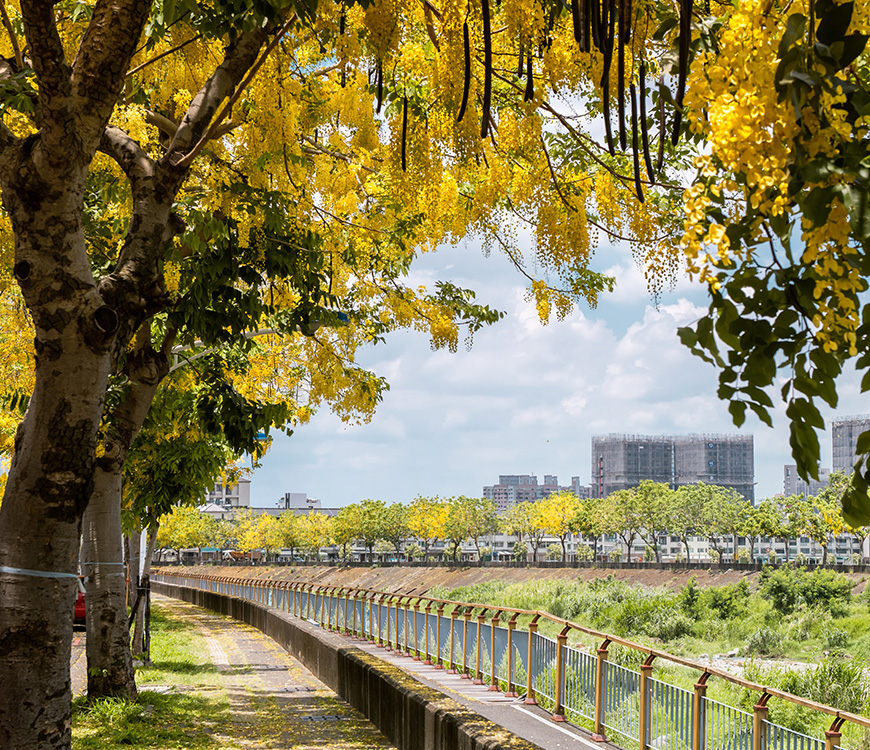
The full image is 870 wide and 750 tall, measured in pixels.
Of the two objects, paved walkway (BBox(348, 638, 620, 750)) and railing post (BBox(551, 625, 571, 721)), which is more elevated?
railing post (BBox(551, 625, 571, 721))

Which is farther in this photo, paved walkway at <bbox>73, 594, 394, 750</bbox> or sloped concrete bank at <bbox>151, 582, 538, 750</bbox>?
paved walkway at <bbox>73, 594, 394, 750</bbox>

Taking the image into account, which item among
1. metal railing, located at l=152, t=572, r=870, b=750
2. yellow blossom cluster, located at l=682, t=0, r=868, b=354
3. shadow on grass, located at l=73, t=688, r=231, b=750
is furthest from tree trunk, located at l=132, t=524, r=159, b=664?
yellow blossom cluster, located at l=682, t=0, r=868, b=354

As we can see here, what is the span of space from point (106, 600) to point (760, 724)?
18.5ft

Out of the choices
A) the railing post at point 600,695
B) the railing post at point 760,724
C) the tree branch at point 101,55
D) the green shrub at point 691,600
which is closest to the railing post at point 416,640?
the railing post at point 600,695

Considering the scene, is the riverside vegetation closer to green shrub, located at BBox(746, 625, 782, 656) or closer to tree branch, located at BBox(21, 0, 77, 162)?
green shrub, located at BBox(746, 625, 782, 656)

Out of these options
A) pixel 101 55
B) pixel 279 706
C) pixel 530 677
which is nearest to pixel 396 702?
pixel 279 706

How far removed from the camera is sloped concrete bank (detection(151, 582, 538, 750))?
20.1 feet

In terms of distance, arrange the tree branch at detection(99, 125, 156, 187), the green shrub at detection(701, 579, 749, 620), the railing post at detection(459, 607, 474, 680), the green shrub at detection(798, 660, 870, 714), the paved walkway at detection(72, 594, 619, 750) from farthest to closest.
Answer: the green shrub at detection(701, 579, 749, 620)
the green shrub at detection(798, 660, 870, 714)
the railing post at detection(459, 607, 474, 680)
the paved walkway at detection(72, 594, 619, 750)
the tree branch at detection(99, 125, 156, 187)

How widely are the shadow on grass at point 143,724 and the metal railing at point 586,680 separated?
11.7 ft

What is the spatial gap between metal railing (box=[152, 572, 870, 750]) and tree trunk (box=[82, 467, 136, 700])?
14.4ft

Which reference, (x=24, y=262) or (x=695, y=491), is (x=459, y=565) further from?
(x=24, y=262)

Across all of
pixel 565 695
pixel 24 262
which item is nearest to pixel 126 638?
pixel 565 695

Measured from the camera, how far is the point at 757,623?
1420 inches

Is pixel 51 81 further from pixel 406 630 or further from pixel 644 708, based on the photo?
pixel 406 630
